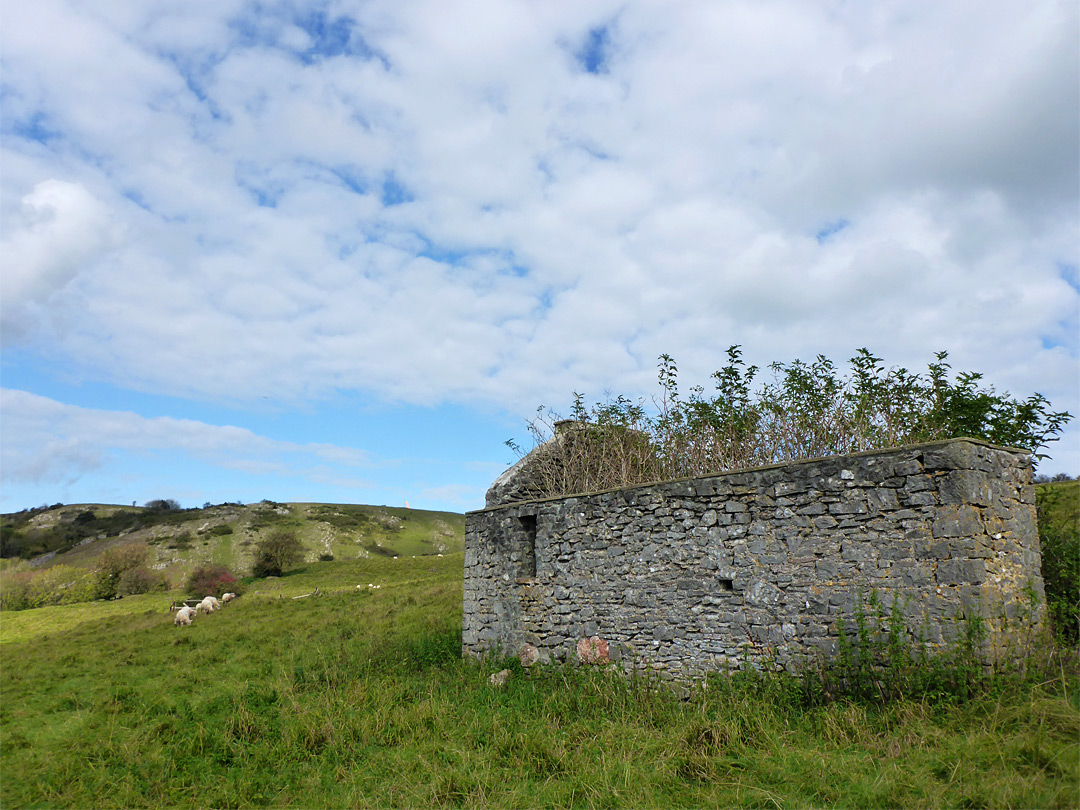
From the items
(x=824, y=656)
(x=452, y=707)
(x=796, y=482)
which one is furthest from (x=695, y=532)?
(x=452, y=707)

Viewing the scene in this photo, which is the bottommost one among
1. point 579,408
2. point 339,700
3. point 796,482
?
point 339,700

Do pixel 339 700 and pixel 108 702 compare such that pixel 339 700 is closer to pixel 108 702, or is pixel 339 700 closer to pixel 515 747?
pixel 515 747

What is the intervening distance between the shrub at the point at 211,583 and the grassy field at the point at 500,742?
20.7 m

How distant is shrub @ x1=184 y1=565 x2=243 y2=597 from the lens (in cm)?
3175

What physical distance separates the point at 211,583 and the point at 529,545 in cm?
2934

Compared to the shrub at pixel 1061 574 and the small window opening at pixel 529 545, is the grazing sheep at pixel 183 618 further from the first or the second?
the shrub at pixel 1061 574

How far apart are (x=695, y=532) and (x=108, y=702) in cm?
Result: 1019

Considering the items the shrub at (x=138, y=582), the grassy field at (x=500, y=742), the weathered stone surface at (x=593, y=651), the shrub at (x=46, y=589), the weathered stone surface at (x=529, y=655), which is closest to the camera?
the grassy field at (x=500, y=742)

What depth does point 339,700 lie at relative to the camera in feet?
28.7

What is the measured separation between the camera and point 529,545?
35.1 ft

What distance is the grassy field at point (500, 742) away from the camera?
16.0ft

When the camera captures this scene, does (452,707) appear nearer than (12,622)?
Yes

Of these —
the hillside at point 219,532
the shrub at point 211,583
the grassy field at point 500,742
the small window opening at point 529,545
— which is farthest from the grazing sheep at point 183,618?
the hillside at point 219,532

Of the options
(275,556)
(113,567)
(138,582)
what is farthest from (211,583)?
(113,567)
